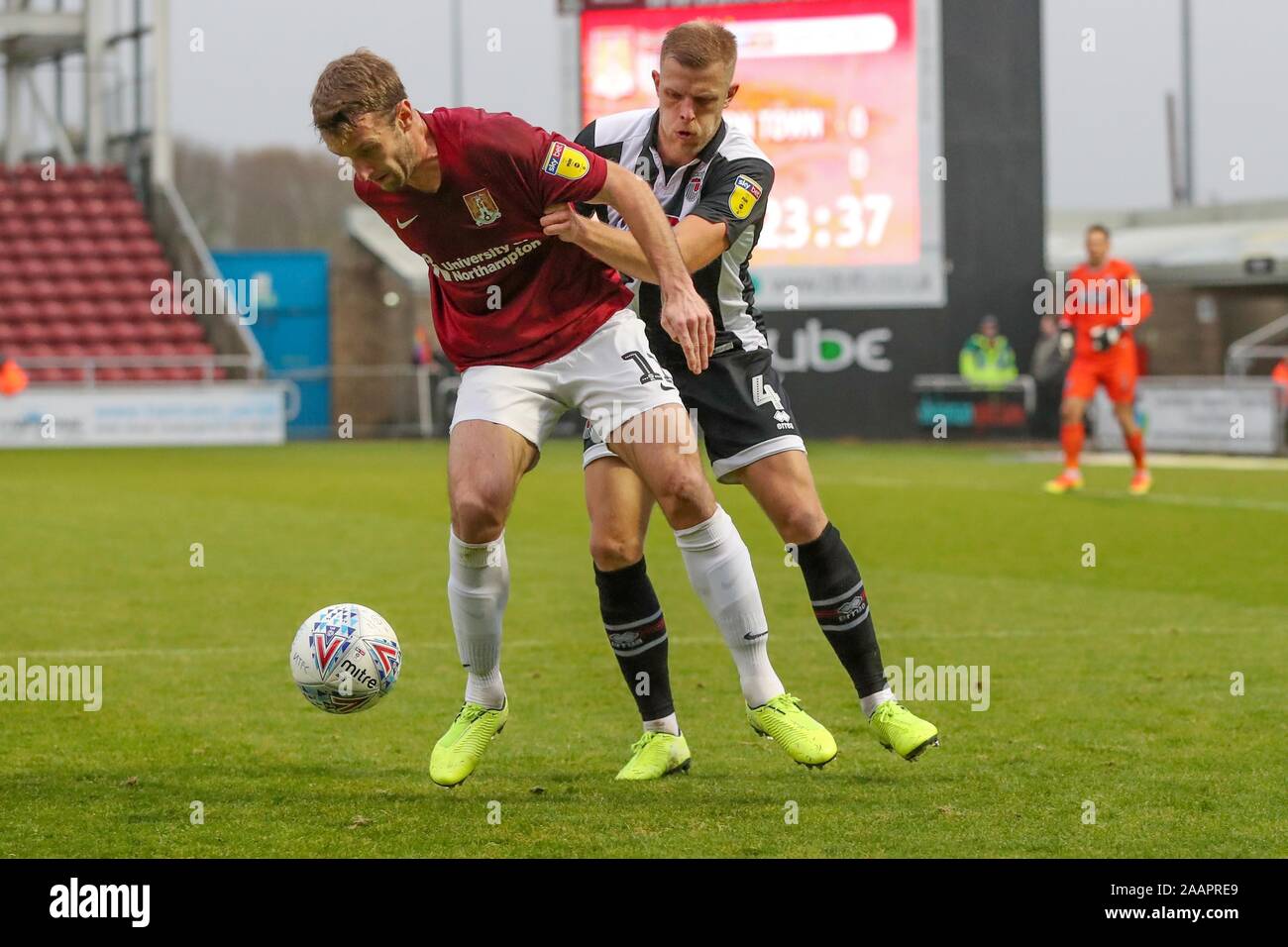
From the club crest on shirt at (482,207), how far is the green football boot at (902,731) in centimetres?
176

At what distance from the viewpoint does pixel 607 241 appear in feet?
16.1

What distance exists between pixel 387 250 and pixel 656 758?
3190 centimetres

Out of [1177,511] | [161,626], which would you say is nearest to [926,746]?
[161,626]

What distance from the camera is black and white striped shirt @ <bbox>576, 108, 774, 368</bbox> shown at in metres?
5.28

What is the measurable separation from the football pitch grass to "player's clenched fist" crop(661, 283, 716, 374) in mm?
1173

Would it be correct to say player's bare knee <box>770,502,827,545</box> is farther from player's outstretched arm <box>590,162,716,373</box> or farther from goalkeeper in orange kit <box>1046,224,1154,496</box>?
goalkeeper in orange kit <box>1046,224,1154,496</box>

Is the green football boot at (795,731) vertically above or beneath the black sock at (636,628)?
beneath

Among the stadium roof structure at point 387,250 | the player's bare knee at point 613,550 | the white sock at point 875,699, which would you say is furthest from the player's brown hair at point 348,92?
the stadium roof structure at point 387,250

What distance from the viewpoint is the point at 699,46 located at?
16.7 feet

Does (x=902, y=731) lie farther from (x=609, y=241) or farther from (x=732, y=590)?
(x=609, y=241)

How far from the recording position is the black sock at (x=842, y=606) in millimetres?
5191

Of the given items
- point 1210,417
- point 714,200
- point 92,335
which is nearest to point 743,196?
point 714,200

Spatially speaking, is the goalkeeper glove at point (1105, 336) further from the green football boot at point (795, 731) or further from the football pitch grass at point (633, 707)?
the green football boot at point (795, 731)

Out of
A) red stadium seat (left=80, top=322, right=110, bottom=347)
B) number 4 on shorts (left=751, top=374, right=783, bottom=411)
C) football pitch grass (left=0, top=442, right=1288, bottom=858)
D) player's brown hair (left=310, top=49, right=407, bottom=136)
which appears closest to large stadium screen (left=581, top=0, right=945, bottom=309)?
red stadium seat (left=80, top=322, right=110, bottom=347)
